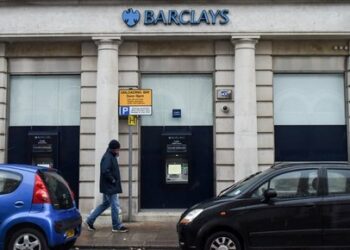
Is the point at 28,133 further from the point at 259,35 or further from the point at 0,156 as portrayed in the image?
the point at 259,35

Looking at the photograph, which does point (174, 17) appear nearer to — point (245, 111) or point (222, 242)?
point (245, 111)

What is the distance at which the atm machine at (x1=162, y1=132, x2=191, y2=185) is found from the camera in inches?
559

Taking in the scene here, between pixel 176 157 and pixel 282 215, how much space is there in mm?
5873

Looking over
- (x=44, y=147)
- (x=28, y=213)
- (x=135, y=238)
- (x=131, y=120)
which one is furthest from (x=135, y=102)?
(x=28, y=213)

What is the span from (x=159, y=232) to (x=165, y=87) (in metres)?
4.10

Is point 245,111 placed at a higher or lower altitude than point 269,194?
higher

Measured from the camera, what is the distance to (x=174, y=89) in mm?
14492

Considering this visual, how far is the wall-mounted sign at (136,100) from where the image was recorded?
12.9 metres

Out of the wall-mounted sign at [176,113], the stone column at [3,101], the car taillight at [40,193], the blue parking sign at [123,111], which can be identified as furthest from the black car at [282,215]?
the stone column at [3,101]

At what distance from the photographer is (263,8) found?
13773 millimetres

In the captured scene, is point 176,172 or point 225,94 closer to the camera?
point 225,94

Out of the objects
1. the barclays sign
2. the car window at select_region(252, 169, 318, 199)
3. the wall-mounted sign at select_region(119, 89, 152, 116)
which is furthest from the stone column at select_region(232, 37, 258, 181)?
the car window at select_region(252, 169, 318, 199)

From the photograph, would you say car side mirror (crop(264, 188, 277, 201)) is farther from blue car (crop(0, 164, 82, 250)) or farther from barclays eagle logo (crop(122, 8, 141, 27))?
barclays eagle logo (crop(122, 8, 141, 27))

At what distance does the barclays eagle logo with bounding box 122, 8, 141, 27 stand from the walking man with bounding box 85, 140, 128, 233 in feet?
10.9
